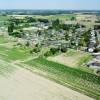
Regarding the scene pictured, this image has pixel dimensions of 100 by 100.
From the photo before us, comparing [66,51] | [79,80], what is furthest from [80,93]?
[66,51]

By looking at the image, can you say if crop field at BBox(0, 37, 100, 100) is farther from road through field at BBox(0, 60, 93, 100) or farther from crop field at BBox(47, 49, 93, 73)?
crop field at BBox(47, 49, 93, 73)

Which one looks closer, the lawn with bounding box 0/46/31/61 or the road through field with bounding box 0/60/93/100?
the road through field with bounding box 0/60/93/100

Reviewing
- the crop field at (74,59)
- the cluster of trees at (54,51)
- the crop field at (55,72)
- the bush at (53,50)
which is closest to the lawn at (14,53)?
the crop field at (55,72)

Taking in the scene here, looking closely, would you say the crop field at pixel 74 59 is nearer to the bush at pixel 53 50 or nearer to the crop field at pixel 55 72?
the crop field at pixel 55 72

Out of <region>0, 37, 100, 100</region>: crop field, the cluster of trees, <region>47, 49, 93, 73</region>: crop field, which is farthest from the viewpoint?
the cluster of trees

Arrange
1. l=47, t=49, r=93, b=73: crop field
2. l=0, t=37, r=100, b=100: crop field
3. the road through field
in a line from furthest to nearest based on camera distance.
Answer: l=47, t=49, r=93, b=73: crop field → l=0, t=37, r=100, b=100: crop field → the road through field

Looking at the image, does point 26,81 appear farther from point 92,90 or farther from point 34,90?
point 92,90

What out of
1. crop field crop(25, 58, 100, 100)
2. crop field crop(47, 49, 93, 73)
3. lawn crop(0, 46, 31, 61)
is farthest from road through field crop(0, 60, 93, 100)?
lawn crop(0, 46, 31, 61)
